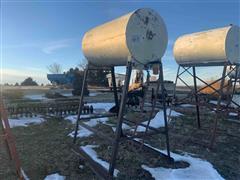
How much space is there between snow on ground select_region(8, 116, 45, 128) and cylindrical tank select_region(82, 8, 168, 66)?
6.10 metres

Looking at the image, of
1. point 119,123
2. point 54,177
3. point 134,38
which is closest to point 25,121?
point 54,177

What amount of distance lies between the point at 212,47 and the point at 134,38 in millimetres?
3728

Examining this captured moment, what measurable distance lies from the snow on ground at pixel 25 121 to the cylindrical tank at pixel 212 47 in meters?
6.85

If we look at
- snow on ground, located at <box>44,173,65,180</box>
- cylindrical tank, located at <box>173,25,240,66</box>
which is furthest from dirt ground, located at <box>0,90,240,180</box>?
cylindrical tank, located at <box>173,25,240,66</box>

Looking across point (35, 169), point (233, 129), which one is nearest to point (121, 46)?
point (35, 169)

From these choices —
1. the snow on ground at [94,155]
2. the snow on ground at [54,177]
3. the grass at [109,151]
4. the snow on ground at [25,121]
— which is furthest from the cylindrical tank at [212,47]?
the snow on ground at [25,121]

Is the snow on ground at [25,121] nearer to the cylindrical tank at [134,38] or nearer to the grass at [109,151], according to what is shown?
the grass at [109,151]

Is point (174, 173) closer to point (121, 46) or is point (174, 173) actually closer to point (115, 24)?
point (121, 46)

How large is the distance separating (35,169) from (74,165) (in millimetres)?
856

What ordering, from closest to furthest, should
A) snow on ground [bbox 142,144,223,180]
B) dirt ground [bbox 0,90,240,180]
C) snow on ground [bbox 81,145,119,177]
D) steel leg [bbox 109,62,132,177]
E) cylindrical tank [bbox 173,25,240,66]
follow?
steel leg [bbox 109,62,132,177], snow on ground [bbox 142,144,223,180], dirt ground [bbox 0,90,240,180], snow on ground [bbox 81,145,119,177], cylindrical tank [bbox 173,25,240,66]

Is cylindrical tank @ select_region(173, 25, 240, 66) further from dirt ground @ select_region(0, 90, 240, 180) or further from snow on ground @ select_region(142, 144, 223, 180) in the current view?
snow on ground @ select_region(142, 144, 223, 180)

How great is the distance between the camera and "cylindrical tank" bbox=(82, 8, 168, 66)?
5227mm

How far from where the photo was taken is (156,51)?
18.7ft

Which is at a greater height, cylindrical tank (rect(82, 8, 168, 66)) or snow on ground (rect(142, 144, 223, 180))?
cylindrical tank (rect(82, 8, 168, 66))
